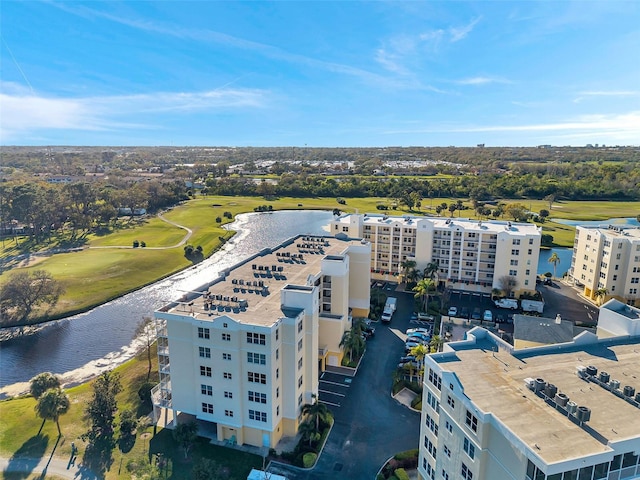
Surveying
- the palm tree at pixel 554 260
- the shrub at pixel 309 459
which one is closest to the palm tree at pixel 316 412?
the shrub at pixel 309 459

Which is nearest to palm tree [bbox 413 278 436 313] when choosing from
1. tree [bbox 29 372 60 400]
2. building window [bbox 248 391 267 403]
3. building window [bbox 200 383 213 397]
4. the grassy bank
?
building window [bbox 248 391 267 403]

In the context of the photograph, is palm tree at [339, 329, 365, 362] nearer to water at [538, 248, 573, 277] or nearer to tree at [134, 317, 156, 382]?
tree at [134, 317, 156, 382]

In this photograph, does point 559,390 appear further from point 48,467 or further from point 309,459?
point 48,467

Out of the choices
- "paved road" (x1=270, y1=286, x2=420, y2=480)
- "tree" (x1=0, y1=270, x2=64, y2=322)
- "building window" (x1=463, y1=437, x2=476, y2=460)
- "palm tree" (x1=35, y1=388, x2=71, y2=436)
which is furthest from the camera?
"tree" (x1=0, y1=270, x2=64, y2=322)

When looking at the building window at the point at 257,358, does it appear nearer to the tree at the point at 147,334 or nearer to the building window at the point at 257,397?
the building window at the point at 257,397

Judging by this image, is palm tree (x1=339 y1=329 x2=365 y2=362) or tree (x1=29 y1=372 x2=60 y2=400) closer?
tree (x1=29 y1=372 x2=60 y2=400)
